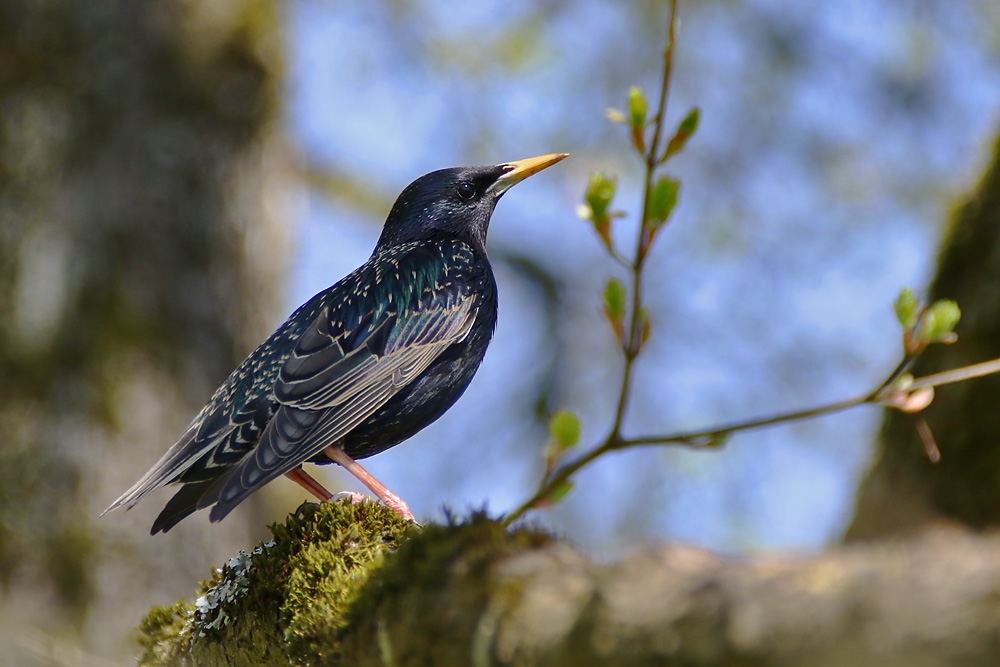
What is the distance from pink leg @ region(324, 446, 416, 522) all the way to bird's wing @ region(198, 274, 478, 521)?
0.14m

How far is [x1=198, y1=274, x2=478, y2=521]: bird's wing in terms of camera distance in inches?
102

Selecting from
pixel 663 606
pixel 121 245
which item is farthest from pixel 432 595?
pixel 121 245

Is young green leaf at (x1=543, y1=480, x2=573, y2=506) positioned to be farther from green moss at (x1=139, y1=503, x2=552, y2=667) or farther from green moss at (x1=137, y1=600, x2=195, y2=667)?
green moss at (x1=137, y1=600, x2=195, y2=667)

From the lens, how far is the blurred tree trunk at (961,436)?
11.6 feet

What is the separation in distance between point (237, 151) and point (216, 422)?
9.58 feet

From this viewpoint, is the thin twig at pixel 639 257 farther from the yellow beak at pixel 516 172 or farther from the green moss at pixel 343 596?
the yellow beak at pixel 516 172

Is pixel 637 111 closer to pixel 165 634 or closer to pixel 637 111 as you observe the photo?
pixel 637 111

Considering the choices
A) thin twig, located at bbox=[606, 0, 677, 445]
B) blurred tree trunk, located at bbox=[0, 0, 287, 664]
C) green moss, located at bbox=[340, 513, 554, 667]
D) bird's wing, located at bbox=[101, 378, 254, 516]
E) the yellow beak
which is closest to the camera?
green moss, located at bbox=[340, 513, 554, 667]

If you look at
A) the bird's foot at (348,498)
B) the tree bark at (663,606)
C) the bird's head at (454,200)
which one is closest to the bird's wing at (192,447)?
the bird's foot at (348,498)

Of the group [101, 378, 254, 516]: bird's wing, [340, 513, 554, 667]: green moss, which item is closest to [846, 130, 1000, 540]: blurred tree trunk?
[340, 513, 554, 667]: green moss

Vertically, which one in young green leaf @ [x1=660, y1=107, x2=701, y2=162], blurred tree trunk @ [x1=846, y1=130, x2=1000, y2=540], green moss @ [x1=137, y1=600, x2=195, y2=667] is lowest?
blurred tree trunk @ [x1=846, y1=130, x2=1000, y2=540]

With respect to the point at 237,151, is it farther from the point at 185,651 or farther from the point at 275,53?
the point at 185,651

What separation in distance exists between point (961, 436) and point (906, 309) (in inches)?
91.2

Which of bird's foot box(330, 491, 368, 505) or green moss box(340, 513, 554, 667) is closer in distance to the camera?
green moss box(340, 513, 554, 667)
